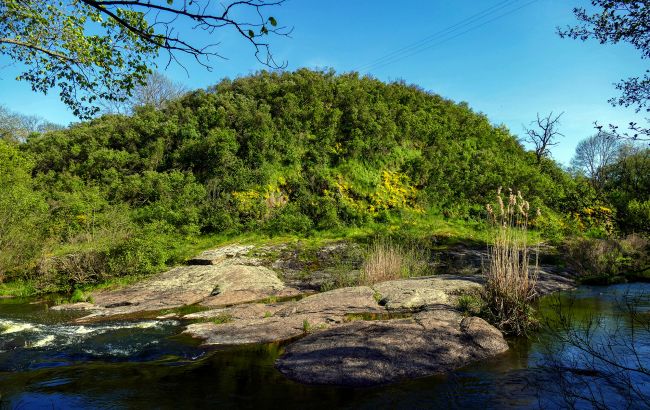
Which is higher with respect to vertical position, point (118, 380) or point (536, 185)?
point (536, 185)

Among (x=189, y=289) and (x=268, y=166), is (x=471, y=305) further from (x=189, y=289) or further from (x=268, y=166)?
(x=268, y=166)

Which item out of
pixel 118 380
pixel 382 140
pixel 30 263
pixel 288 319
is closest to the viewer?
pixel 118 380

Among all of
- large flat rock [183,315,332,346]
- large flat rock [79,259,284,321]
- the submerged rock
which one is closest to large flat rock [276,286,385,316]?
large flat rock [183,315,332,346]

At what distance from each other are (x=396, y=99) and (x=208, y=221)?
16629 millimetres

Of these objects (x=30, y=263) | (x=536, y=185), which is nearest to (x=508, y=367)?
(x=30, y=263)

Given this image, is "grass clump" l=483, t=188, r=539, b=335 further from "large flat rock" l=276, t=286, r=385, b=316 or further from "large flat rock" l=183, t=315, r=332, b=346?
"large flat rock" l=183, t=315, r=332, b=346

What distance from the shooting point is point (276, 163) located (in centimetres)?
2448

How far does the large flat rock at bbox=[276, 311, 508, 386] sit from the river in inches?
7.9

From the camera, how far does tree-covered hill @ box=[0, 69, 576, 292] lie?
69.9ft

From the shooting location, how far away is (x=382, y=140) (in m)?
26.9

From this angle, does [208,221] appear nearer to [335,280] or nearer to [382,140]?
[335,280]

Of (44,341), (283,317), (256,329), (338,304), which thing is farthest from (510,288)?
(44,341)

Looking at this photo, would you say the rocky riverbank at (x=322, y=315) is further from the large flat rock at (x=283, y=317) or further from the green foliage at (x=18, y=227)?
the green foliage at (x=18, y=227)

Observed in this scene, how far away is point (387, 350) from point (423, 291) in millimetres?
4083
